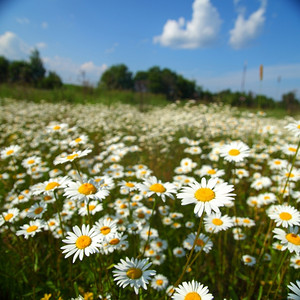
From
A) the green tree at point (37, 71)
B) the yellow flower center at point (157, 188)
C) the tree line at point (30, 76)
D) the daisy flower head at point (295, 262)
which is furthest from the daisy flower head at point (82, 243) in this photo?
the green tree at point (37, 71)

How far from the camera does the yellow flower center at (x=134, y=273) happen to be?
38.7 inches

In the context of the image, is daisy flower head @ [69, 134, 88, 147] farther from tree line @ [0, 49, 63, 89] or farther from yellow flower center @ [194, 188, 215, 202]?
tree line @ [0, 49, 63, 89]

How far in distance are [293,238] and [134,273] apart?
0.92 metres

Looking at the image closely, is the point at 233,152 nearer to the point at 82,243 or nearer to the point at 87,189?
the point at 87,189

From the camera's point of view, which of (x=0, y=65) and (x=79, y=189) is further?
(x=0, y=65)

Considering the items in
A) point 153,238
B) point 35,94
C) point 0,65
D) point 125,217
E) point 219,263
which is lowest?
point 219,263

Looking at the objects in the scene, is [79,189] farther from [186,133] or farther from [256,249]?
[186,133]

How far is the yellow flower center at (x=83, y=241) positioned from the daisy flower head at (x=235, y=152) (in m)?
0.96

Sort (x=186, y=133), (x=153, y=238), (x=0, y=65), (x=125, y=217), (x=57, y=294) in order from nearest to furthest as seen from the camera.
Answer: (x=57, y=294) → (x=153, y=238) → (x=125, y=217) → (x=186, y=133) → (x=0, y=65)

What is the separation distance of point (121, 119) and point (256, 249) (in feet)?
19.3

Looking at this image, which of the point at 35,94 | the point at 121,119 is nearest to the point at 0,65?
the point at 35,94

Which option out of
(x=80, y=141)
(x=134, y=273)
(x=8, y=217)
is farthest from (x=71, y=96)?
(x=134, y=273)

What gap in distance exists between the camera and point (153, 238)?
1747mm

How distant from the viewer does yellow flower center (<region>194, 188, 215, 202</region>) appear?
37.3 inches
